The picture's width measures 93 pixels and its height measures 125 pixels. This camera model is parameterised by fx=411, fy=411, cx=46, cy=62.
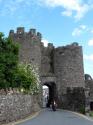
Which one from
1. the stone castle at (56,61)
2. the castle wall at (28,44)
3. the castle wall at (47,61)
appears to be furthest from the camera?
the castle wall at (47,61)

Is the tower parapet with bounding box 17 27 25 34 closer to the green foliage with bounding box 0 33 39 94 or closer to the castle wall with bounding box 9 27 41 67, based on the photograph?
the castle wall with bounding box 9 27 41 67

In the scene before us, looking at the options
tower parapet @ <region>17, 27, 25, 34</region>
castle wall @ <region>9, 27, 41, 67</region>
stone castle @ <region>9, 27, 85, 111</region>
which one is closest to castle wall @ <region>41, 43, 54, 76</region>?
stone castle @ <region>9, 27, 85, 111</region>

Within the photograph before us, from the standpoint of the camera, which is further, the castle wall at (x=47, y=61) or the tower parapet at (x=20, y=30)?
the castle wall at (x=47, y=61)

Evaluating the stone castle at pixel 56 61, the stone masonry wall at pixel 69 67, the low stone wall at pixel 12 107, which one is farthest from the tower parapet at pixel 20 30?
the low stone wall at pixel 12 107

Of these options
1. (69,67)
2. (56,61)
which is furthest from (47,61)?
(69,67)

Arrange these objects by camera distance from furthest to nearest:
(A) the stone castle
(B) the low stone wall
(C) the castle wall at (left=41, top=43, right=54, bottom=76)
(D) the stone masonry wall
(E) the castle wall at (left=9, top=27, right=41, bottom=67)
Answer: (C) the castle wall at (left=41, top=43, right=54, bottom=76) < (D) the stone masonry wall < (A) the stone castle < (E) the castle wall at (left=9, top=27, right=41, bottom=67) < (B) the low stone wall

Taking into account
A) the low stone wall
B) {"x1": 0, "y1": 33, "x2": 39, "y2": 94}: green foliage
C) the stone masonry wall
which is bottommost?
the low stone wall

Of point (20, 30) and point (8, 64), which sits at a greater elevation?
point (20, 30)

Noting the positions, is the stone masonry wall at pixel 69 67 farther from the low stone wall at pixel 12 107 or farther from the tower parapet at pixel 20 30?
the low stone wall at pixel 12 107

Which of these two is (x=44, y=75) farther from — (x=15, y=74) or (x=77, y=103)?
(x=15, y=74)

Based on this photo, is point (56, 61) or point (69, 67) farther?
point (56, 61)

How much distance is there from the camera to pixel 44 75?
5603cm

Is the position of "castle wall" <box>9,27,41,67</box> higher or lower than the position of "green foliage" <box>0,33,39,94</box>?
higher

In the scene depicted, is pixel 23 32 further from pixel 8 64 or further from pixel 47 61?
pixel 8 64
